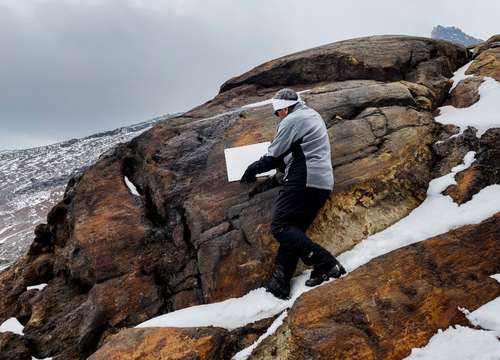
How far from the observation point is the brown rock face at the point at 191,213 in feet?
32.4

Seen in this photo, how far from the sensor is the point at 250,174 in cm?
1012

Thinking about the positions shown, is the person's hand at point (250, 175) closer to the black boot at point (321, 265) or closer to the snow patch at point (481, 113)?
the black boot at point (321, 265)

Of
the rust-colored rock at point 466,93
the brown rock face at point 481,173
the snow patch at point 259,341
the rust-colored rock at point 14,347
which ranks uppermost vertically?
the rust-colored rock at point 466,93

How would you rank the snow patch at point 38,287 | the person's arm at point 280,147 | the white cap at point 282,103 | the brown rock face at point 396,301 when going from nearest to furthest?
the brown rock face at point 396,301 → the person's arm at point 280,147 → the white cap at point 282,103 → the snow patch at point 38,287

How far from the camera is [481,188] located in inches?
357

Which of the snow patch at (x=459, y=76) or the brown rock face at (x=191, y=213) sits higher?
the snow patch at (x=459, y=76)

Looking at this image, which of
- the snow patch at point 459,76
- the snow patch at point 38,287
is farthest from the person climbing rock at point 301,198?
the snow patch at point 459,76

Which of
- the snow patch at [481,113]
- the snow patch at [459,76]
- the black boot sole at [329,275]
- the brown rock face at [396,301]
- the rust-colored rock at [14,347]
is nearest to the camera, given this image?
the brown rock face at [396,301]

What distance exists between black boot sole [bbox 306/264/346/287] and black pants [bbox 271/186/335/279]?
0.27 m

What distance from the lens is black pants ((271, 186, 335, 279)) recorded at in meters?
8.27

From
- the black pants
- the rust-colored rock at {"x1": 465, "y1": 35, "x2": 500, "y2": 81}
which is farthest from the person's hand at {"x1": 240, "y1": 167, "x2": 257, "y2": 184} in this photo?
the rust-colored rock at {"x1": 465, "y1": 35, "x2": 500, "y2": 81}

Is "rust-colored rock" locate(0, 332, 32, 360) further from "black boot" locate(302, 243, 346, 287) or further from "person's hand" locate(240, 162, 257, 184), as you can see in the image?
"black boot" locate(302, 243, 346, 287)

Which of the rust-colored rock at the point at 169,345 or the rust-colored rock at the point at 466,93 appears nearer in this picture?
the rust-colored rock at the point at 169,345

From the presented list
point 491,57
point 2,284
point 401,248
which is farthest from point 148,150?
point 491,57
